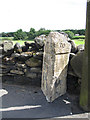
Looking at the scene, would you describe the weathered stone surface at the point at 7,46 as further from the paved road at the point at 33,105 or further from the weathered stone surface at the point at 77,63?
the weathered stone surface at the point at 77,63

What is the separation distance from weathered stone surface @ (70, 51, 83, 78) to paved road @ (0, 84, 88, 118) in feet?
2.37

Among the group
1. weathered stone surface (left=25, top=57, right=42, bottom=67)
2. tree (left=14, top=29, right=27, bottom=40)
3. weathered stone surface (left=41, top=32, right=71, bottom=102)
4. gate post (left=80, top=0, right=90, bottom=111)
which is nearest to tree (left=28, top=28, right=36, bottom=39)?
tree (left=14, top=29, right=27, bottom=40)

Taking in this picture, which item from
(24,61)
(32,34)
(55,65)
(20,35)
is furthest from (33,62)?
(20,35)

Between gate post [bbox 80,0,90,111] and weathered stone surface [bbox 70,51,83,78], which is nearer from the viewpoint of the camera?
gate post [bbox 80,0,90,111]

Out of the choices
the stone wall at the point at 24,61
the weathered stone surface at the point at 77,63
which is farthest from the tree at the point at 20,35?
the weathered stone surface at the point at 77,63

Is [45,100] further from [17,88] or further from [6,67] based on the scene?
[6,67]

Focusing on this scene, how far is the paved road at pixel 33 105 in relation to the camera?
298 cm

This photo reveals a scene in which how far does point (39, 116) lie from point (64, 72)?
1.31 meters

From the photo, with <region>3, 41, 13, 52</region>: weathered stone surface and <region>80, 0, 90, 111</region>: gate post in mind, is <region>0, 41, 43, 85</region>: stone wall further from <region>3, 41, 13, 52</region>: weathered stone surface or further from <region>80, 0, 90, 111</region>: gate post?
<region>80, 0, 90, 111</region>: gate post

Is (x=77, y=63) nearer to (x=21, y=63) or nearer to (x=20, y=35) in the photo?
(x=21, y=63)

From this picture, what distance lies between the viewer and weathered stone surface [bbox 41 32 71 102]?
3326 millimetres

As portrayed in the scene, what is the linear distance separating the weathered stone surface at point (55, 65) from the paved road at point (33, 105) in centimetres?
22

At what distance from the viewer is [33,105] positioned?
3.34 meters

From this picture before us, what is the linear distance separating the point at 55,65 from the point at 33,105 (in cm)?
112
